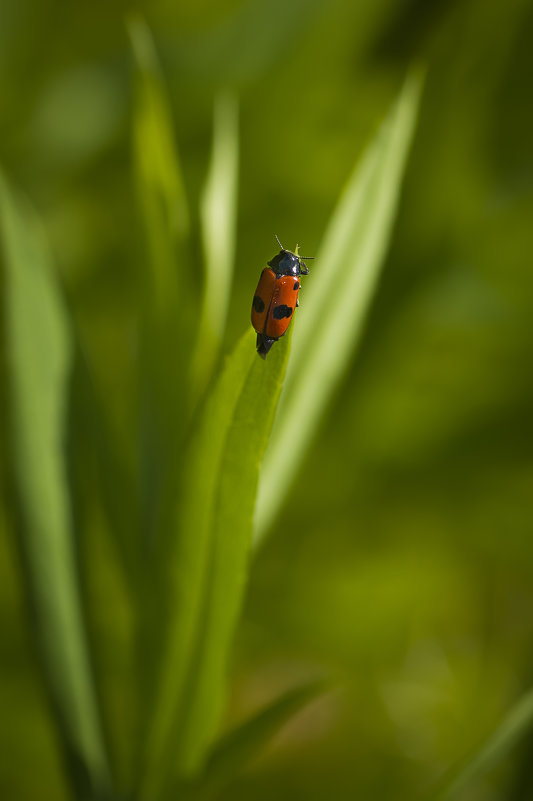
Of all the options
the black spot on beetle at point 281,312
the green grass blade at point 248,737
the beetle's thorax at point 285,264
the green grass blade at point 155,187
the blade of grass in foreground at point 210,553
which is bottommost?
the green grass blade at point 248,737

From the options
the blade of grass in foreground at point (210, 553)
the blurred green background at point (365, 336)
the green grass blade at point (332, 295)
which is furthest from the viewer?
the blurred green background at point (365, 336)

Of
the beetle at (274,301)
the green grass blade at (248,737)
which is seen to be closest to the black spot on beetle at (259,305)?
the beetle at (274,301)

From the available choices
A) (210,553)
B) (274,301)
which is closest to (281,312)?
(274,301)

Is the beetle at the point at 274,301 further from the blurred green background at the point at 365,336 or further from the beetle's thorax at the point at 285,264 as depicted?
the blurred green background at the point at 365,336

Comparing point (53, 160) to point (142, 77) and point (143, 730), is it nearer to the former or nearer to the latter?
point (142, 77)

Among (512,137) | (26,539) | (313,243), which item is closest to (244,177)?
(313,243)

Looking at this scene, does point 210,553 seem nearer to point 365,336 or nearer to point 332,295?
point 332,295
